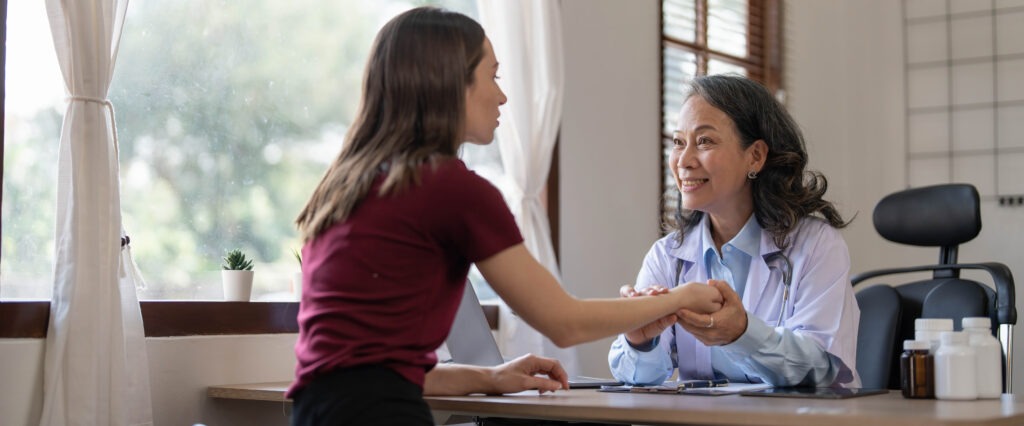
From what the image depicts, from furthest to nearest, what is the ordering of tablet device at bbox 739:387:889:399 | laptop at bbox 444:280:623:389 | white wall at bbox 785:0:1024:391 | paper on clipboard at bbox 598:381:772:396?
white wall at bbox 785:0:1024:391 < laptop at bbox 444:280:623:389 < paper on clipboard at bbox 598:381:772:396 < tablet device at bbox 739:387:889:399

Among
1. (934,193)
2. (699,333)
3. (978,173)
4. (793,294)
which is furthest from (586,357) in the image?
(978,173)

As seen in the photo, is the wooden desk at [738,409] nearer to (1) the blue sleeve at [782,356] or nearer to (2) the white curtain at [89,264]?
(1) the blue sleeve at [782,356]

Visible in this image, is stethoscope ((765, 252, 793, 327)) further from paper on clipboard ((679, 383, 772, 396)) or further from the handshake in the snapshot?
the handshake

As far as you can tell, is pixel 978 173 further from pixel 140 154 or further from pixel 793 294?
pixel 140 154

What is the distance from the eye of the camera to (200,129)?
114 inches

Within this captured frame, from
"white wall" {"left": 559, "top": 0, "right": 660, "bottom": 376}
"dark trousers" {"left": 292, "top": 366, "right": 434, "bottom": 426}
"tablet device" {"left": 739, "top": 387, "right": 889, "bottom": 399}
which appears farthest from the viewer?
"white wall" {"left": 559, "top": 0, "right": 660, "bottom": 376}

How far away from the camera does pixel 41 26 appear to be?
2564mm

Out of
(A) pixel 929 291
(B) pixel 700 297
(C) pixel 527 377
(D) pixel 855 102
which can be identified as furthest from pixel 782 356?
(D) pixel 855 102

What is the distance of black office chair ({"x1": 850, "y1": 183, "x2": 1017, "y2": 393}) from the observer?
285 centimetres

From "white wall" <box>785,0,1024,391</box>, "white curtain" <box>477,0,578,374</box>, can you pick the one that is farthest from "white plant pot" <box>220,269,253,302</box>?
"white wall" <box>785,0,1024,391</box>

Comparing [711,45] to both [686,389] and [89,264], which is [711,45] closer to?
[686,389]

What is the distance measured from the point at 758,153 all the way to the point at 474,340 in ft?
2.53

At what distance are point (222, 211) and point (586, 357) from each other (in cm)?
138

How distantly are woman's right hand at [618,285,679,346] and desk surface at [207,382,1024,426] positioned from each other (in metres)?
0.15
